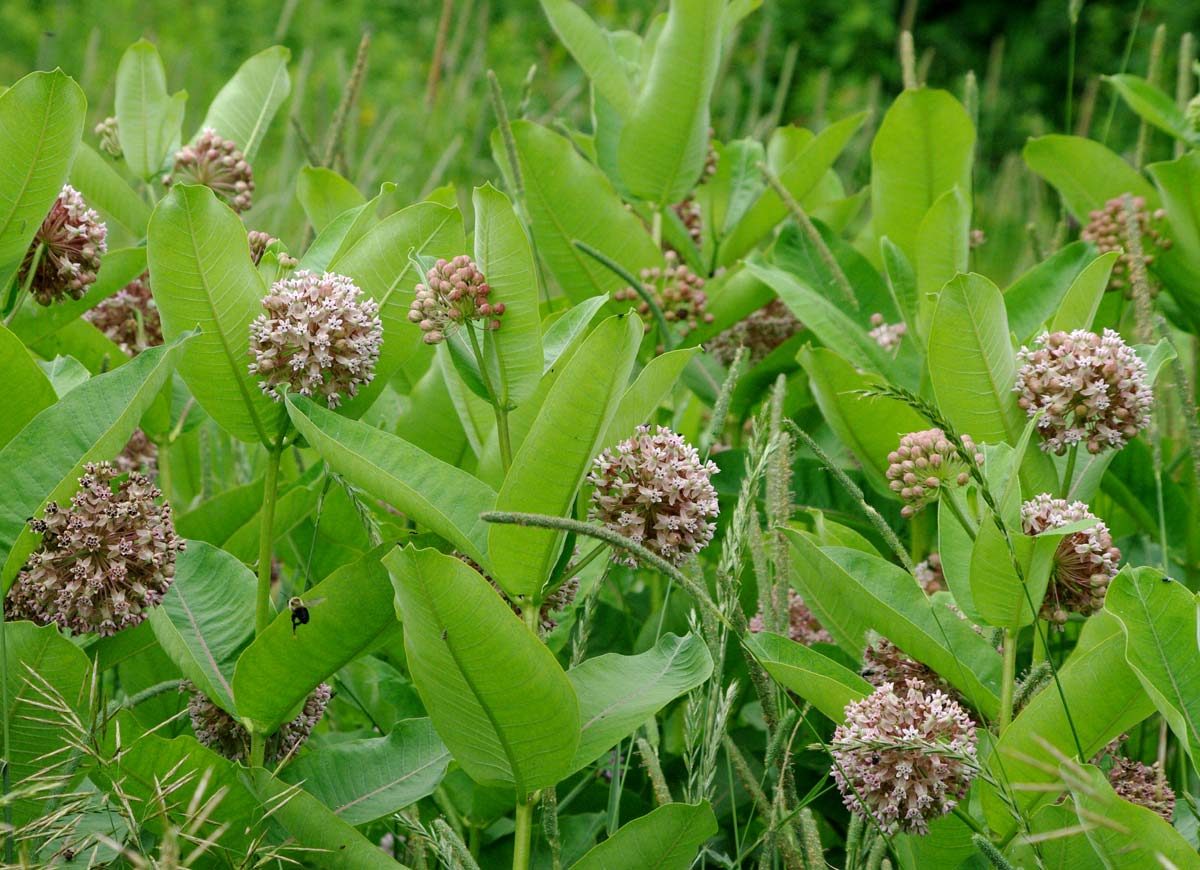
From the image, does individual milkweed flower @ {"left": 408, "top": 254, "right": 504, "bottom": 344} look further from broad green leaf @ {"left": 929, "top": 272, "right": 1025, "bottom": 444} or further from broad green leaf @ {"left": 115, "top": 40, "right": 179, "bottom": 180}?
broad green leaf @ {"left": 115, "top": 40, "right": 179, "bottom": 180}

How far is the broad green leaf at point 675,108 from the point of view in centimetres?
165

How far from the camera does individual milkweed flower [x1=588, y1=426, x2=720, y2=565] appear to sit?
108cm

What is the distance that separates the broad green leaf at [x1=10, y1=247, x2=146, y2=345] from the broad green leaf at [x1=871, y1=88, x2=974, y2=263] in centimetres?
97

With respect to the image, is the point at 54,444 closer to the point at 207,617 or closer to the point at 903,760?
the point at 207,617

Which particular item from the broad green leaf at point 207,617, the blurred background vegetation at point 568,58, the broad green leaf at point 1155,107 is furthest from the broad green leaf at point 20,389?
the blurred background vegetation at point 568,58

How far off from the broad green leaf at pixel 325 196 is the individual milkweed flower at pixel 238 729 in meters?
0.65

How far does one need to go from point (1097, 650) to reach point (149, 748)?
30.3 inches

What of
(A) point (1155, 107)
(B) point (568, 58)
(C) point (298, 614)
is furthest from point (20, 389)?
(B) point (568, 58)

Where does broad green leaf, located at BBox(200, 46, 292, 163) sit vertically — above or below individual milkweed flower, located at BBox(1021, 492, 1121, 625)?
above

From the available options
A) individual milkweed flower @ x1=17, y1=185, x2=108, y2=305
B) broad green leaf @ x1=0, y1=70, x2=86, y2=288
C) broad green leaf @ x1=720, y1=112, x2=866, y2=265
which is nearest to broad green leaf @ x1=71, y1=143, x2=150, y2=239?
individual milkweed flower @ x1=17, y1=185, x2=108, y2=305

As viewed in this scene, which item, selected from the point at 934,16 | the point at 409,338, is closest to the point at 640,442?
the point at 409,338

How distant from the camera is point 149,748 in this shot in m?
1.05

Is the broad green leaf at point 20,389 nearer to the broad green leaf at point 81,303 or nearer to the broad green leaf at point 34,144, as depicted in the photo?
the broad green leaf at point 34,144

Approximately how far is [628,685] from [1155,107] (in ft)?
4.14
